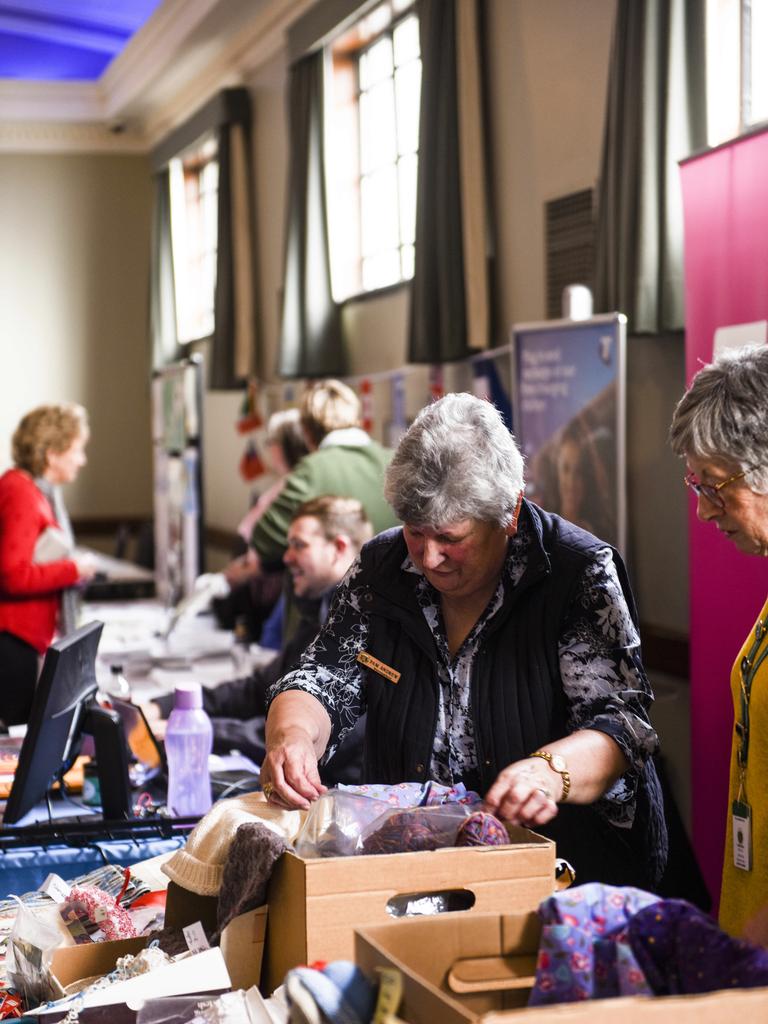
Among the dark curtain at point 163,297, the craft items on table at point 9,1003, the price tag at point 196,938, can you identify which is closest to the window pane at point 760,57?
the price tag at point 196,938

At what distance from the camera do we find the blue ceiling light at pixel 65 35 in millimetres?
8523

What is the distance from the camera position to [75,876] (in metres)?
2.38

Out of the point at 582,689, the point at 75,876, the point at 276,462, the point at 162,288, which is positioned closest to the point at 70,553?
the point at 276,462

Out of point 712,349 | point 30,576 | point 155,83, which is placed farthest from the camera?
point 155,83

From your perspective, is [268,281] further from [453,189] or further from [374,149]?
[453,189]

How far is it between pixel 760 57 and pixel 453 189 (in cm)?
150

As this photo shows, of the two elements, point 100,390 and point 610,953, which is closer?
point 610,953

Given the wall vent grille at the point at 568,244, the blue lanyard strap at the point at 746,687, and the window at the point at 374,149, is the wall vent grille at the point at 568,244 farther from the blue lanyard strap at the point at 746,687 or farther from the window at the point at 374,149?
the blue lanyard strap at the point at 746,687

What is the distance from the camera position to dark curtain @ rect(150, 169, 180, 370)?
9.83 m

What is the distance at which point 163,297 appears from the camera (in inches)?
388

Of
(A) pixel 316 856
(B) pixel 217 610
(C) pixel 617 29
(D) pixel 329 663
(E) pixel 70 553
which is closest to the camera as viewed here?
(A) pixel 316 856

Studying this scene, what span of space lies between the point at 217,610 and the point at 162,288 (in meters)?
4.81

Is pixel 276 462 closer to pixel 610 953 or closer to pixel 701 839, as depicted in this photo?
pixel 701 839

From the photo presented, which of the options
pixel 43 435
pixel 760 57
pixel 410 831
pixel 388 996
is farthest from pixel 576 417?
pixel 388 996
